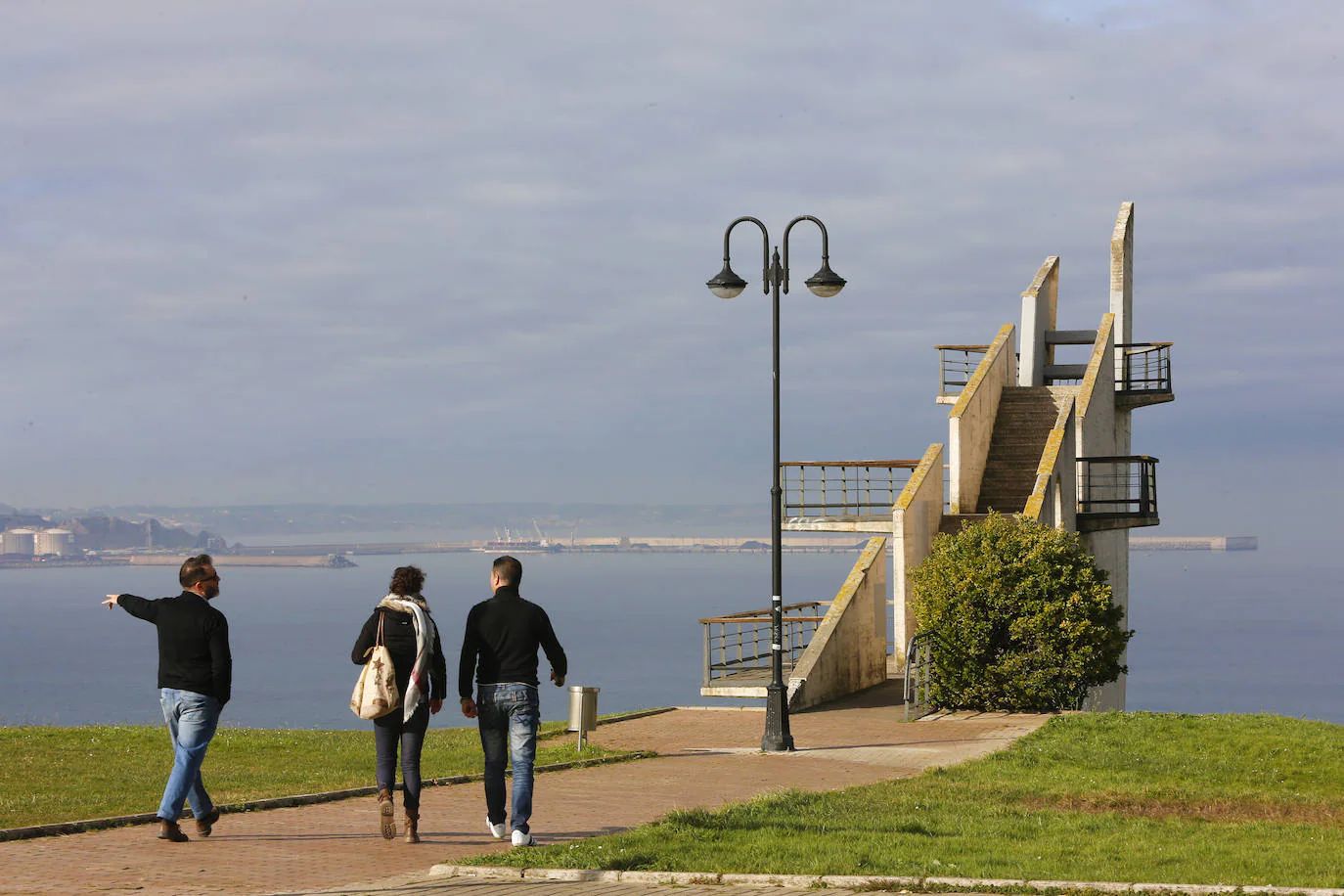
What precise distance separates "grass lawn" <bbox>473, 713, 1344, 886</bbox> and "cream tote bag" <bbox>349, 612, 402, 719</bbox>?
4.48 ft

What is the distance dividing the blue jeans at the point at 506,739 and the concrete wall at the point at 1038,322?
2668 cm

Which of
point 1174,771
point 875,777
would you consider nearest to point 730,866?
point 875,777

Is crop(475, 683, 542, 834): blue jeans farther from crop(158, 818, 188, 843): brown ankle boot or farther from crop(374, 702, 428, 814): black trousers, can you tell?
crop(158, 818, 188, 843): brown ankle boot

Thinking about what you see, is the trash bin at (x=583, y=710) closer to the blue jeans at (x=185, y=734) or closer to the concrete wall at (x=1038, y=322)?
the blue jeans at (x=185, y=734)

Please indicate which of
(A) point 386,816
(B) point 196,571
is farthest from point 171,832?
(B) point 196,571

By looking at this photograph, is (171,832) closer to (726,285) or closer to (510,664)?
(510,664)

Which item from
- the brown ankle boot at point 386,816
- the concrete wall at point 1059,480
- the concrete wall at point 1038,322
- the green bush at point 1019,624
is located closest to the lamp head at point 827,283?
the green bush at point 1019,624

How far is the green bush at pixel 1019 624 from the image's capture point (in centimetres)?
2083

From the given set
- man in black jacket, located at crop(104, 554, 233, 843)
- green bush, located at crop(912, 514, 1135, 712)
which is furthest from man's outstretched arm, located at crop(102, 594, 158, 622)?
green bush, located at crop(912, 514, 1135, 712)

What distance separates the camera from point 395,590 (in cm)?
1048

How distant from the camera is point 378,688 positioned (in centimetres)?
1031

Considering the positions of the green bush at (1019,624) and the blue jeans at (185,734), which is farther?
the green bush at (1019,624)

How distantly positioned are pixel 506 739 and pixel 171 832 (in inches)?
87.0

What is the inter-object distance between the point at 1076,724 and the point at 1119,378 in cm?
1740
